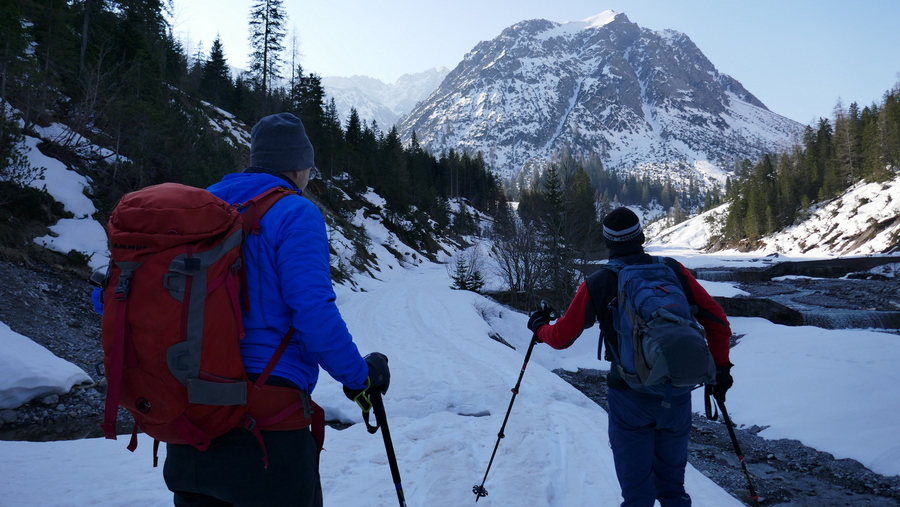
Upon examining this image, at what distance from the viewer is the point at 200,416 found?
4.93ft

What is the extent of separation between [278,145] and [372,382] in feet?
3.98

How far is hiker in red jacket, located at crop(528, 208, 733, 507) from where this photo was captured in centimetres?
272

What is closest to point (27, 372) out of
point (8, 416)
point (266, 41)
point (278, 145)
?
point (8, 416)

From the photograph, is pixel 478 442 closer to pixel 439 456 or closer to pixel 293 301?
pixel 439 456

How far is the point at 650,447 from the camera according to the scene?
2732mm

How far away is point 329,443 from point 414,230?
41799 millimetres

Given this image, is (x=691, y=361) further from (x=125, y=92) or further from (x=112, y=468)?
(x=125, y=92)

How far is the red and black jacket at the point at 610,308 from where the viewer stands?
2914 mm

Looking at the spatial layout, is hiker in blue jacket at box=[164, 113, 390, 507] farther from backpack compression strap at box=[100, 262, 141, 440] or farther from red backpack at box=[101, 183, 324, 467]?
backpack compression strap at box=[100, 262, 141, 440]

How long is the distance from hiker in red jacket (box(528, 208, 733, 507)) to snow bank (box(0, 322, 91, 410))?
21.1ft

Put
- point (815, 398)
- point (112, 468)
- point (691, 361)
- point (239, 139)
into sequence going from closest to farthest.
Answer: point (691, 361) → point (112, 468) → point (815, 398) → point (239, 139)

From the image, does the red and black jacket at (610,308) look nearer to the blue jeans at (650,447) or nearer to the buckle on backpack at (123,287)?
the blue jeans at (650,447)

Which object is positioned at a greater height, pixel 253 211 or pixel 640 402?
pixel 253 211

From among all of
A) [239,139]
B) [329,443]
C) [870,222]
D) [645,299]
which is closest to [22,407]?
[329,443]
